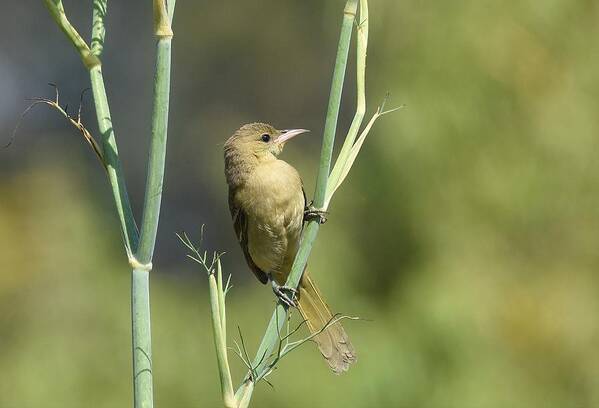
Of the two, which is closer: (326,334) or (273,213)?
(326,334)

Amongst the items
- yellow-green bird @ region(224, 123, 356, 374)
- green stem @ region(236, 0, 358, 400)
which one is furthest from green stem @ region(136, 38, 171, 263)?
→ yellow-green bird @ region(224, 123, 356, 374)

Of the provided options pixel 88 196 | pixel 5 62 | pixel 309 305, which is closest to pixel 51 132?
pixel 5 62

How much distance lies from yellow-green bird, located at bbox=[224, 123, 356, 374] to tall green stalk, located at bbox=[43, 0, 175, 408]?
188cm

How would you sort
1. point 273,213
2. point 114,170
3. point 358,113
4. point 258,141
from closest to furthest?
1. point 114,170
2. point 358,113
3. point 273,213
4. point 258,141

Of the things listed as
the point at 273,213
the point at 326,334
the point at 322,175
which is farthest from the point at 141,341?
the point at 273,213

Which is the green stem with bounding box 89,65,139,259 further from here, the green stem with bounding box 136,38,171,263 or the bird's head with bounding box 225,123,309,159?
the bird's head with bounding box 225,123,309,159

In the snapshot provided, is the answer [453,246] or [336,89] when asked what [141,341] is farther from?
[453,246]

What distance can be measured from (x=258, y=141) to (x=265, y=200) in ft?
0.90

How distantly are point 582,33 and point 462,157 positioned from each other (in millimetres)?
859

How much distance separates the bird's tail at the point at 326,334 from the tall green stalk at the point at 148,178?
1.04 m

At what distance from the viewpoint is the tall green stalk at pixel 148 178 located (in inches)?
64.3

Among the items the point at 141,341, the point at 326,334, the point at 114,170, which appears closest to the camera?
the point at 141,341

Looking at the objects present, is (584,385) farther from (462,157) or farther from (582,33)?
(582,33)

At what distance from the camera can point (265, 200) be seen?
150 inches
